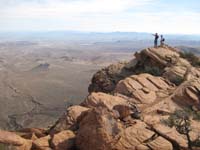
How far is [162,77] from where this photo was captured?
40.9 metres

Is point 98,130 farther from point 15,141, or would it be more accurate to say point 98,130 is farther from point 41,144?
point 15,141

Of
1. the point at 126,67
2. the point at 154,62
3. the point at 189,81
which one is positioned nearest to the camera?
the point at 189,81

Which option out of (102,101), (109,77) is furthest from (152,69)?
(102,101)

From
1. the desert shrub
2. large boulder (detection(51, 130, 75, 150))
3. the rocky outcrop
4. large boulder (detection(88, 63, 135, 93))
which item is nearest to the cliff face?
large boulder (detection(51, 130, 75, 150))

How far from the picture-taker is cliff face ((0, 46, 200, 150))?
24.9m

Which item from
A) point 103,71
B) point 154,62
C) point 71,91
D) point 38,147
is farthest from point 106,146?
point 71,91

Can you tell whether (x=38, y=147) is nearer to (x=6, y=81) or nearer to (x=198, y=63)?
(x=198, y=63)

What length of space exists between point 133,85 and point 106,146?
1353cm

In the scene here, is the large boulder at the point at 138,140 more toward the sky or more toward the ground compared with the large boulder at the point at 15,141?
more toward the sky

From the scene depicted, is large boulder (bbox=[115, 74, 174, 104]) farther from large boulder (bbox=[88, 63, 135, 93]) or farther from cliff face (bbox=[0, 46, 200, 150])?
large boulder (bbox=[88, 63, 135, 93])

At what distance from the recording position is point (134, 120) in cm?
2822

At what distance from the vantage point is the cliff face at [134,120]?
2486 cm

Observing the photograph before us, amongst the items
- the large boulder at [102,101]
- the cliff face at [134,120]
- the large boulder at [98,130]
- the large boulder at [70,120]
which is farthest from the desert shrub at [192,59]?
the large boulder at [98,130]

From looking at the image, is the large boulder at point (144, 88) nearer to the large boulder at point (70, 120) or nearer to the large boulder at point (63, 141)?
the large boulder at point (70, 120)
